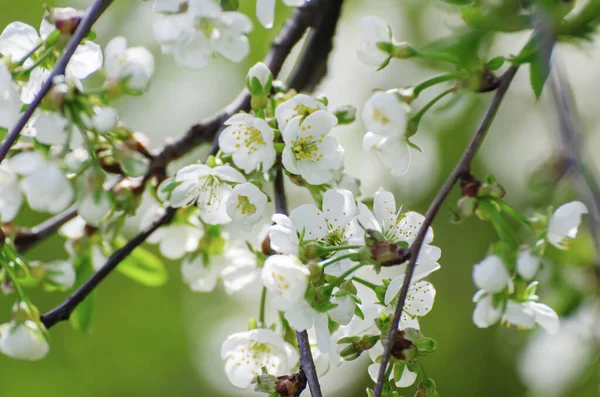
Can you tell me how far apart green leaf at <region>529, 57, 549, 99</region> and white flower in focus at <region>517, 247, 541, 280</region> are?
0.15 m

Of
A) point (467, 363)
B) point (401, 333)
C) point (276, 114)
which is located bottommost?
point (467, 363)

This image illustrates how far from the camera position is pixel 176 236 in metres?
1.02

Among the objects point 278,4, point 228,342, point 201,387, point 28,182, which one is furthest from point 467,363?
point 28,182

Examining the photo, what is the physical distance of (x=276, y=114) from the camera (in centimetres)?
76

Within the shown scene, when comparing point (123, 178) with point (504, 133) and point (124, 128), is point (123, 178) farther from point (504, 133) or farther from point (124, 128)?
point (504, 133)

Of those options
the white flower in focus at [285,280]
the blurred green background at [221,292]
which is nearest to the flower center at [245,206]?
the white flower in focus at [285,280]

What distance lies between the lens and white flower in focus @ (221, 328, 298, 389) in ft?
2.72

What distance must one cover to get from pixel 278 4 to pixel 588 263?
1.36m

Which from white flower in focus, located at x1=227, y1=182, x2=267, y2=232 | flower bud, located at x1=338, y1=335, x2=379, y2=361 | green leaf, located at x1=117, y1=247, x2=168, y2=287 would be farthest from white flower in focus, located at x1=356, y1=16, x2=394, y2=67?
green leaf, located at x1=117, y1=247, x2=168, y2=287

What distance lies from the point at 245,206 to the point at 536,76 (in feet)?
1.07

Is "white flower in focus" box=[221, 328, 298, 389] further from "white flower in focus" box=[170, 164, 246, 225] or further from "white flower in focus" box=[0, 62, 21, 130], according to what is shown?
"white flower in focus" box=[0, 62, 21, 130]

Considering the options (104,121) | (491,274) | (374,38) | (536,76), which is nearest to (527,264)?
(491,274)

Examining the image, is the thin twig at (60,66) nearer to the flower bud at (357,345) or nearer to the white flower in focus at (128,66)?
the white flower in focus at (128,66)

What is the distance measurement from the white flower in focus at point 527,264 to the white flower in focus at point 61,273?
599 millimetres
